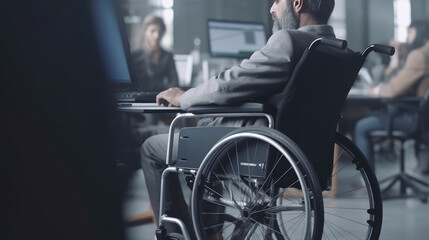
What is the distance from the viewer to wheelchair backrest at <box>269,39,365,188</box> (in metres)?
1.68

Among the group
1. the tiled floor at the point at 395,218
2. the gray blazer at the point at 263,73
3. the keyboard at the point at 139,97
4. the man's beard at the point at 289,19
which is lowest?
the tiled floor at the point at 395,218

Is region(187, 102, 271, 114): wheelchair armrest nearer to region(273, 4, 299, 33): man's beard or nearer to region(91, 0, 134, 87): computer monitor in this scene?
region(273, 4, 299, 33): man's beard

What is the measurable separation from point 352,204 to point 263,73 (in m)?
2.04

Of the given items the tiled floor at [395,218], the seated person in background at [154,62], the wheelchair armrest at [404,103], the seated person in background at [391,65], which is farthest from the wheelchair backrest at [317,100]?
the seated person in background at [391,65]

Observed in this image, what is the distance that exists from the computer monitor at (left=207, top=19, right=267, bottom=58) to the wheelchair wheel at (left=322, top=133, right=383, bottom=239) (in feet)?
3.86

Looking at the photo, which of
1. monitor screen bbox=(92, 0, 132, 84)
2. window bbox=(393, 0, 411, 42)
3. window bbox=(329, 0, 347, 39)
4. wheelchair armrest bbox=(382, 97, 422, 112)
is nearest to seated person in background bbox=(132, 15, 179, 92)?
wheelchair armrest bbox=(382, 97, 422, 112)

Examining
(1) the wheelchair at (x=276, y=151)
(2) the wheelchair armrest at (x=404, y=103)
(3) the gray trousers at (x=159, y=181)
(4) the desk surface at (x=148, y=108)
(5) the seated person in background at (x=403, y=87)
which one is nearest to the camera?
(1) the wheelchair at (x=276, y=151)

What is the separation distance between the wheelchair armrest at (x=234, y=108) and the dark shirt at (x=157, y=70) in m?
2.82

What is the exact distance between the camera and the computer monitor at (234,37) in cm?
427

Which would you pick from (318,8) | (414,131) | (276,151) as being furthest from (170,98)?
(414,131)

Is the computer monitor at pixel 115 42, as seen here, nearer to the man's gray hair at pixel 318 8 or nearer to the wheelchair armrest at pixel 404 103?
the man's gray hair at pixel 318 8

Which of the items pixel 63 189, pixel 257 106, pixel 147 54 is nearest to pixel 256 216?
pixel 257 106

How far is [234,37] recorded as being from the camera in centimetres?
430

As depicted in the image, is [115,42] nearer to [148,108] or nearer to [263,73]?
[148,108]
